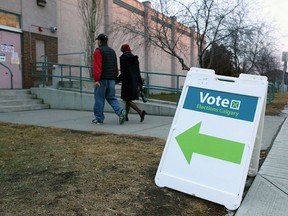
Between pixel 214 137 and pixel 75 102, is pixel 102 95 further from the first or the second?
pixel 214 137

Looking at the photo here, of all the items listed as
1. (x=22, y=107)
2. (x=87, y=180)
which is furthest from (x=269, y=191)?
(x=22, y=107)

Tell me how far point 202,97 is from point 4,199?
228 centimetres

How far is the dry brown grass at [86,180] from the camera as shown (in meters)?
3.00

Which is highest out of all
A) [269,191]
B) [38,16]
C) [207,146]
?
[38,16]

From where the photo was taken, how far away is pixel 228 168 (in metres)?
3.25

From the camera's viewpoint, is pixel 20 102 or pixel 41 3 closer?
pixel 20 102

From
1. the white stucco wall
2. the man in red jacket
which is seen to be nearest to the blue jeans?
the man in red jacket

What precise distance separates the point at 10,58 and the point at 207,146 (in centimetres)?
1179

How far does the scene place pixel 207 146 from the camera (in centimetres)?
340

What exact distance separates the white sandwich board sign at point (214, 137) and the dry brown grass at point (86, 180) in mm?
174

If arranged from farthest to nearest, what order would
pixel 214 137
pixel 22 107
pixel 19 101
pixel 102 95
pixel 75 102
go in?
pixel 75 102 → pixel 19 101 → pixel 22 107 → pixel 102 95 → pixel 214 137

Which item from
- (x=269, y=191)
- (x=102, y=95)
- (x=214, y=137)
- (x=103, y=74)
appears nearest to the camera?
(x=214, y=137)

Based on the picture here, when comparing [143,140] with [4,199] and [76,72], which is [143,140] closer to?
[4,199]

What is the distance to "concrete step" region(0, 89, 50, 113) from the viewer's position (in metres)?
10.6
